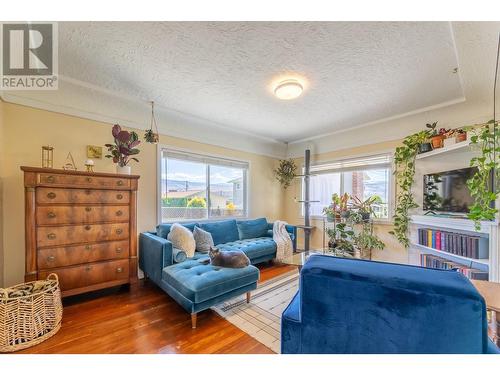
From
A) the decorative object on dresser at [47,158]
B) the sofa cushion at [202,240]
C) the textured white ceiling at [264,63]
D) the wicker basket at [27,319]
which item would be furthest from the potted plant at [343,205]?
the decorative object on dresser at [47,158]

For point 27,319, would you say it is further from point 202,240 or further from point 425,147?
point 425,147

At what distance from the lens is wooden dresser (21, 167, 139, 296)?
193cm

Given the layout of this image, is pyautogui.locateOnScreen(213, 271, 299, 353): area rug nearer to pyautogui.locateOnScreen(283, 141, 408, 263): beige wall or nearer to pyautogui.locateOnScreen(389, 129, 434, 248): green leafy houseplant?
pyautogui.locateOnScreen(283, 141, 408, 263): beige wall

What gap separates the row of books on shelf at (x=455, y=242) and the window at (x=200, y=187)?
290 centimetres

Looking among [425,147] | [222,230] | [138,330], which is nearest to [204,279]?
[138,330]

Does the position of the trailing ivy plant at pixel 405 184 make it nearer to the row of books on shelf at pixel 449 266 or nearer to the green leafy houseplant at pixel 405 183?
the green leafy houseplant at pixel 405 183

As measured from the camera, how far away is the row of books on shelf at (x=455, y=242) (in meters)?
2.19

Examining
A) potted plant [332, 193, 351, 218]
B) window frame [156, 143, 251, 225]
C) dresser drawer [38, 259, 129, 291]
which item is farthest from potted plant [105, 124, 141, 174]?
potted plant [332, 193, 351, 218]

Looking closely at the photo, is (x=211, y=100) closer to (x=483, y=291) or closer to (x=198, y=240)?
(x=198, y=240)

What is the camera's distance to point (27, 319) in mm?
1576

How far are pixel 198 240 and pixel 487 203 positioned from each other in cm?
309

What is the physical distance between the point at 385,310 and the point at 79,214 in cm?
266

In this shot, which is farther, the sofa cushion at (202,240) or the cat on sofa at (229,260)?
the sofa cushion at (202,240)

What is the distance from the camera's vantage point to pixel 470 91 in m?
2.35
